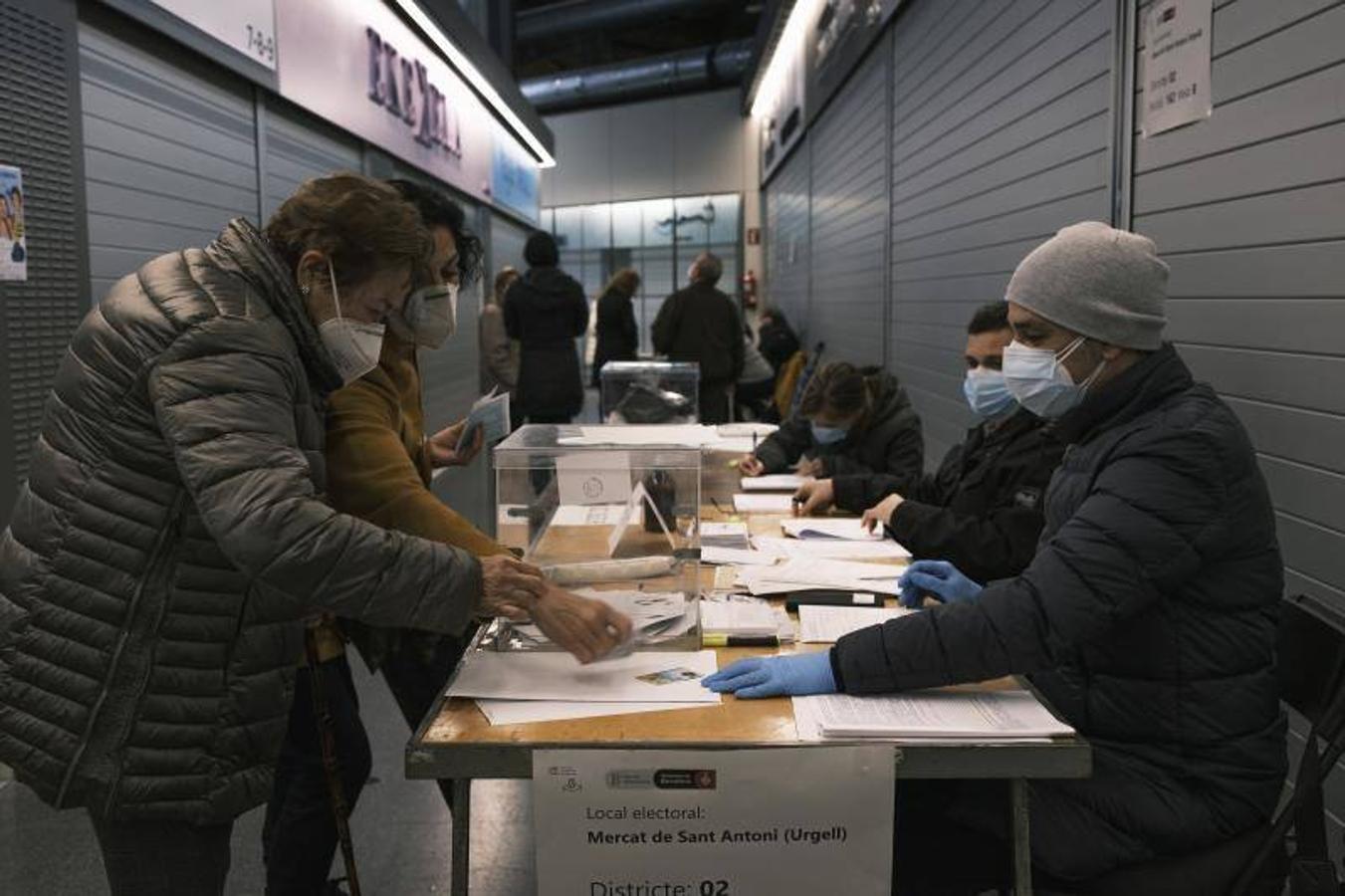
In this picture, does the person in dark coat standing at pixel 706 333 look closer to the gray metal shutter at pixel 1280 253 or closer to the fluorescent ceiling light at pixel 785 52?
the fluorescent ceiling light at pixel 785 52

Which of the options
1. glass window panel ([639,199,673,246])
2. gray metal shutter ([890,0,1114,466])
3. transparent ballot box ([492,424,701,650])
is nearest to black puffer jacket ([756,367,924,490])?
gray metal shutter ([890,0,1114,466])

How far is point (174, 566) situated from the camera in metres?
1.33

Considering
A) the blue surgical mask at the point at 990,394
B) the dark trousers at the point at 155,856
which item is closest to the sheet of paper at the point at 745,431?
the blue surgical mask at the point at 990,394

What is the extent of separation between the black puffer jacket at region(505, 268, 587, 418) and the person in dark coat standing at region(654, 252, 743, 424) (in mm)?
696

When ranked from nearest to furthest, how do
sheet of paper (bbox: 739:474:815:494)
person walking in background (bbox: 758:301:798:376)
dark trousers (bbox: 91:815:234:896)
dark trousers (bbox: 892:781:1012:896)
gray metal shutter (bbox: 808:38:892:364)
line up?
dark trousers (bbox: 91:815:234:896)
dark trousers (bbox: 892:781:1012:896)
sheet of paper (bbox: 739:474:815:494)
gray metal shutter (bbox: 808:38:892:364)
person walking in background (bbox: 758:301:798:376)

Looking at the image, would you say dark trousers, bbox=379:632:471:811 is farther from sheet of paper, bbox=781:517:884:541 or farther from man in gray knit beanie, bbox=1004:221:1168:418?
man in gray knit beanie, bbox=1004:221:1168:418

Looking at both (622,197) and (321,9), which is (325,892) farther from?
(622,197)

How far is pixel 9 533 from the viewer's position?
139 cm

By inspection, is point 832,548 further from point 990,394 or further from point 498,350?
point 498,350

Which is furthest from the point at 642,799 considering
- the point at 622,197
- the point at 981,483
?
the point at 622,197

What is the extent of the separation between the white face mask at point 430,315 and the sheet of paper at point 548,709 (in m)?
0.75

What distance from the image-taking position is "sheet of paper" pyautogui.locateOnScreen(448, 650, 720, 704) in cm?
150

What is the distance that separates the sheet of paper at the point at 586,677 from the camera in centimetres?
150

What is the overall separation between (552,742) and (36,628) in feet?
2.17
